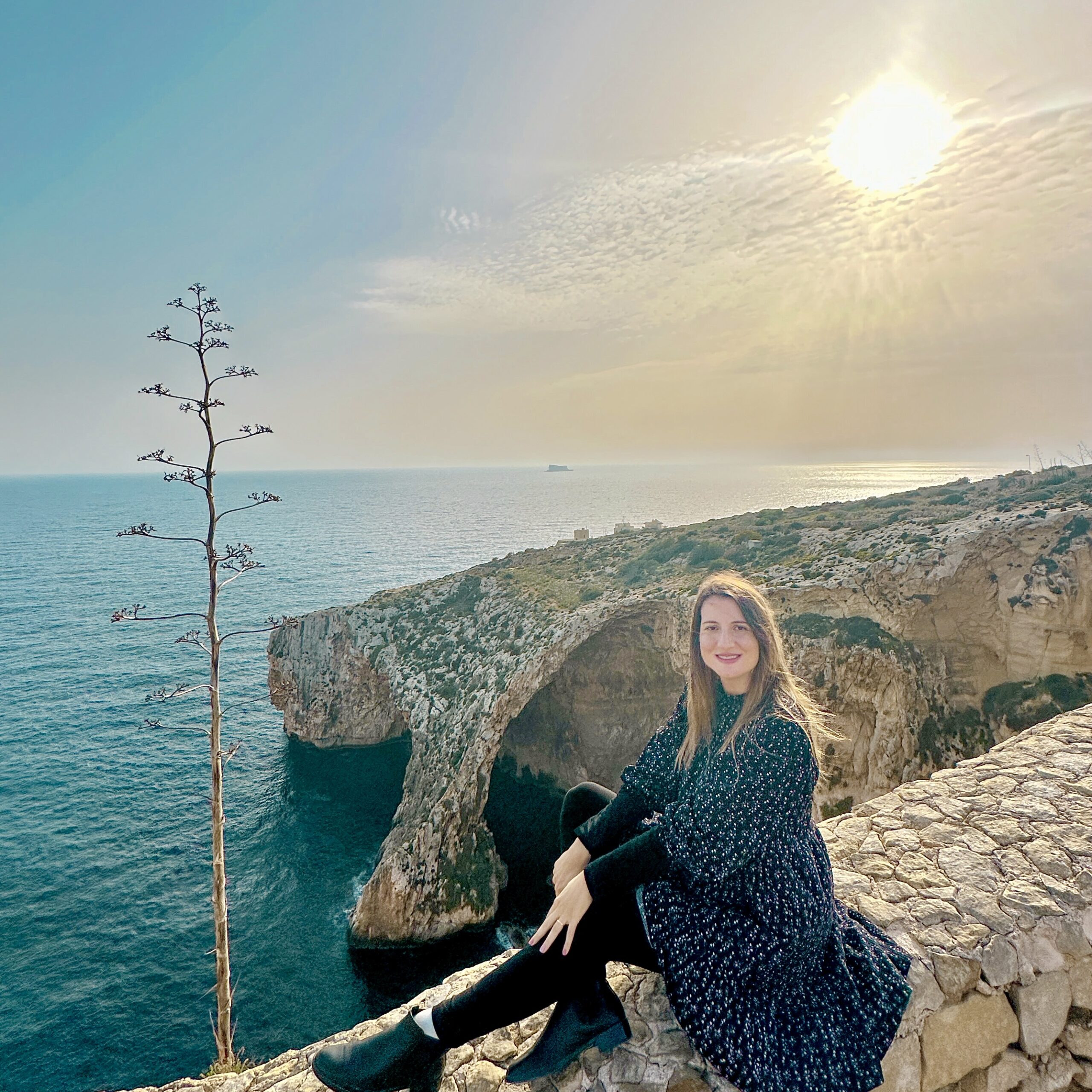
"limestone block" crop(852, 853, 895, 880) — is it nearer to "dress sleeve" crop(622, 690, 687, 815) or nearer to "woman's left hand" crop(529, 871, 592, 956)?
"dress sleeve" crop(622, 690, 687, 815)

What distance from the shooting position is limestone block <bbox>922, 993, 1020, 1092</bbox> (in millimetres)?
4316

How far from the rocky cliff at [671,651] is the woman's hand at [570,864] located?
9.40 m

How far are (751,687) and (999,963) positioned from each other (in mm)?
2855

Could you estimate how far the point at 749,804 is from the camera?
391 cm

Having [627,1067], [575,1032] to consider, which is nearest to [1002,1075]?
[627,1067]

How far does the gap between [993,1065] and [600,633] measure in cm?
2393

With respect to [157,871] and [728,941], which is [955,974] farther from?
[157,871]

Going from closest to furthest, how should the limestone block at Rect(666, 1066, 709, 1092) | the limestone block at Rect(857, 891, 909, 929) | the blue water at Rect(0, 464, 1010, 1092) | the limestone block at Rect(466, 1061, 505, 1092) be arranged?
1. the limestone block at Rect(666, 1066, 709, 1092)
2. the limestone block at Rect(466, 1061, 505, 1092)
3. the limestone block at Rect(857, 891, 909, 929)
4. the blue water at Rect(0, 464, 1010, 1092)

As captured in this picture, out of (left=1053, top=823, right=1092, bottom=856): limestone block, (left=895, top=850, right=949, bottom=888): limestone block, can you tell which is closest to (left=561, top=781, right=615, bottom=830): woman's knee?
(left=895, top=850, right=949, bottom=888): limestone block

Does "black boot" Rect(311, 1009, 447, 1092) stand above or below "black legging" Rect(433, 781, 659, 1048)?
below

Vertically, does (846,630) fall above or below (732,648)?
below

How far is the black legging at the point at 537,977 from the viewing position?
3.95 meters

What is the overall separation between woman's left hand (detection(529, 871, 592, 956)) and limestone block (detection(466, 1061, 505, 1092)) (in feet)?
4.19

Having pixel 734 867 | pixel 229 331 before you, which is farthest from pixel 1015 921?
pixel 229 331
